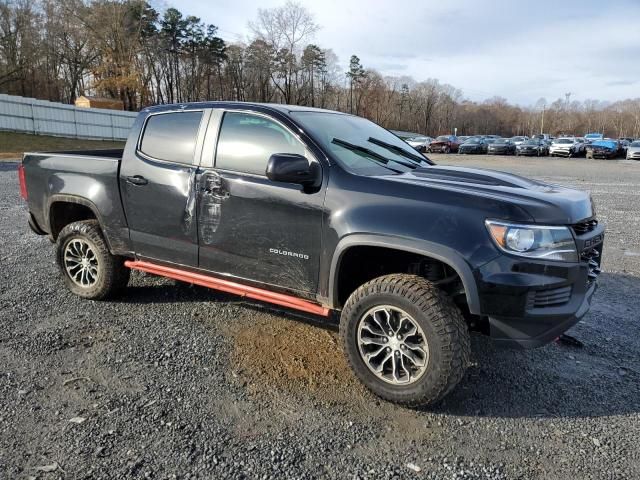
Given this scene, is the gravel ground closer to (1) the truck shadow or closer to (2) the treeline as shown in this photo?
(1) the truck shadow

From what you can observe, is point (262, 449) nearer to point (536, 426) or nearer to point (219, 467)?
point (219, 467)

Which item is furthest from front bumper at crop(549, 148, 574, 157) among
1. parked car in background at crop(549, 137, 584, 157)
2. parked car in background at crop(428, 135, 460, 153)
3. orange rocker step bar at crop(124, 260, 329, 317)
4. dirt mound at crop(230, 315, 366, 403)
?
orange rocker step bar at crop(124, 260, 329, 317)

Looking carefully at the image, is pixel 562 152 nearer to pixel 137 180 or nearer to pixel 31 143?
pixel 31 143

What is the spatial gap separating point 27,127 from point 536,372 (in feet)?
108

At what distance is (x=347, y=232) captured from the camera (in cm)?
311

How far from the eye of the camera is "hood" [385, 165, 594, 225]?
2.84m

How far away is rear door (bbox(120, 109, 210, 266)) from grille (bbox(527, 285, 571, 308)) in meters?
2.47

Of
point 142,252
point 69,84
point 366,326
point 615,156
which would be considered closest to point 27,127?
point 142,252

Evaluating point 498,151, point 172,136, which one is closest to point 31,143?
point 172,136

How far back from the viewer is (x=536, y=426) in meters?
2.88

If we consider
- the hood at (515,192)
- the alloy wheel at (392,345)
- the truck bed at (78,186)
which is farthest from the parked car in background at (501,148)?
the alloy wheel at (392,345)

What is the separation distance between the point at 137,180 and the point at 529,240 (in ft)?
10.1

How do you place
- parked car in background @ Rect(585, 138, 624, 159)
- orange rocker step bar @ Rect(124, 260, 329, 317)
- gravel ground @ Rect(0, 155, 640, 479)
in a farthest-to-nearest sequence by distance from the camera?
1. parked car in background @ Rect(585, 138, 624, 159)
2. orange rocker step bar @ Rect(124, 260, 329, 317)
3. gravel ground @ Rect(0, 155, 640, 479)

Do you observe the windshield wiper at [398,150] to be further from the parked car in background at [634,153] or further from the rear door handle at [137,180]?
the parked car in background at [634,153]
